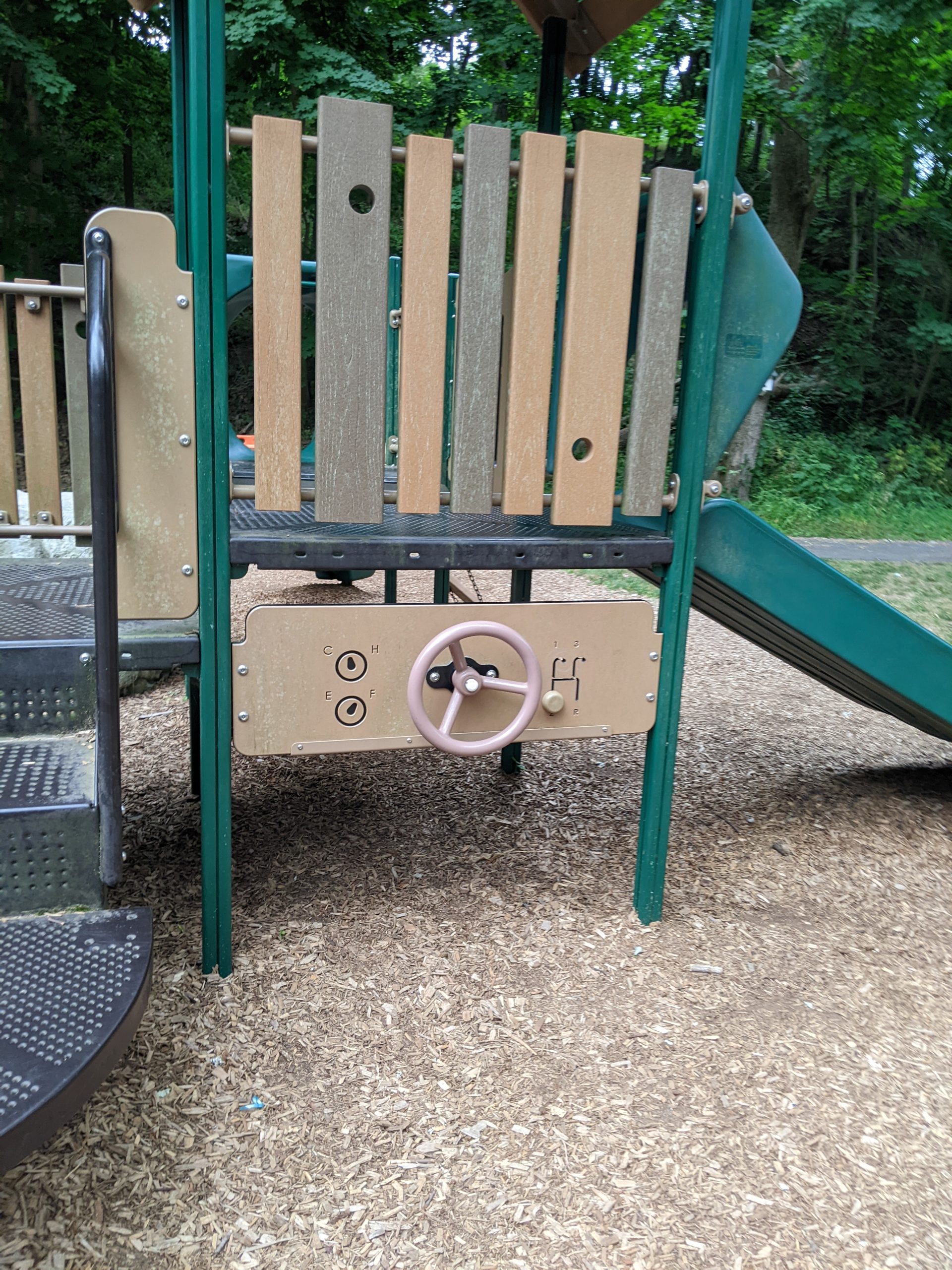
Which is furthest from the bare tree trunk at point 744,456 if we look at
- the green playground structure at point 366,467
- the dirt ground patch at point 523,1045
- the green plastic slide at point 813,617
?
the green playground structure at point 366,467

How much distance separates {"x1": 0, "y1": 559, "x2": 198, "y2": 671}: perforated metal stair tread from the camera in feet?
6.75

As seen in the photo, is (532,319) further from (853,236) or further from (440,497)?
(853,236)

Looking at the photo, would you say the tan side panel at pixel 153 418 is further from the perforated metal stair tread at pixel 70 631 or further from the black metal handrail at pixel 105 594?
the black metal handrail at pixel 105 594

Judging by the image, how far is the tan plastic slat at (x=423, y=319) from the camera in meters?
2.05

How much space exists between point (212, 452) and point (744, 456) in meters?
11.4

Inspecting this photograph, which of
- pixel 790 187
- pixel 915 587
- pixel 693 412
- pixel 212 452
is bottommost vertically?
pixel 915 587

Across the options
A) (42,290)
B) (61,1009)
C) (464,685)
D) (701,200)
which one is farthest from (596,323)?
(61,1009)

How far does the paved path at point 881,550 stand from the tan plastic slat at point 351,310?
302 inches

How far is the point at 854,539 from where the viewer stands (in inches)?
435

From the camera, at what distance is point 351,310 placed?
2.07 m

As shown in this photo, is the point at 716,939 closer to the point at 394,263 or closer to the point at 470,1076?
the point at 470,1076

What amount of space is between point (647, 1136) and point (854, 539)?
10.3m

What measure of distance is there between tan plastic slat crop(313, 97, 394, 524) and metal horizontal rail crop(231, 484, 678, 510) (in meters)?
0.07

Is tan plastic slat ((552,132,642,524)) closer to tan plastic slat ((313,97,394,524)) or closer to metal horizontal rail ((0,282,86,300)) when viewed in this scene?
tan plastic slat ((313,97,394,524))
